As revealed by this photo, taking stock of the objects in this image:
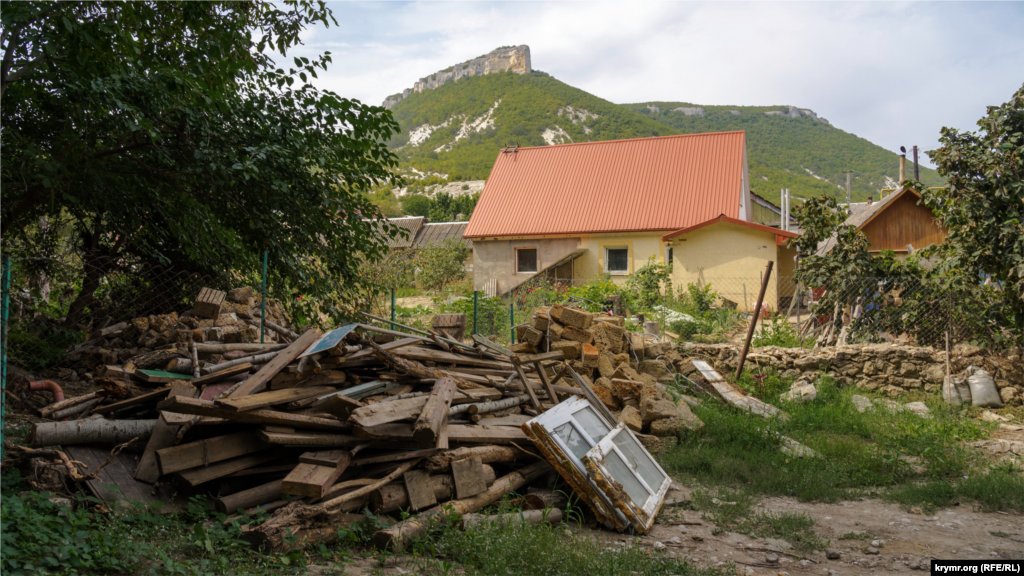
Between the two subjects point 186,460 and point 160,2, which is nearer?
point 186,460

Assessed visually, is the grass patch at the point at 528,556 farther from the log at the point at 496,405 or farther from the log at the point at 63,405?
the log at the point at 63,405

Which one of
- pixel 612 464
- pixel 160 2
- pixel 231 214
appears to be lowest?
pixel 612 464

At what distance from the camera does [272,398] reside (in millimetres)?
4789

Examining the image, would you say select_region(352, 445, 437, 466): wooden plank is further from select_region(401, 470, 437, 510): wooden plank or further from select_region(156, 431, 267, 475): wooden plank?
select_region(156, 431, 267, 475): wooden plank

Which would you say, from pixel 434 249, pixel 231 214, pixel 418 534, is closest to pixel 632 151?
pixel 434 249

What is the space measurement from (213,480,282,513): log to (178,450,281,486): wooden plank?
7.0 inches

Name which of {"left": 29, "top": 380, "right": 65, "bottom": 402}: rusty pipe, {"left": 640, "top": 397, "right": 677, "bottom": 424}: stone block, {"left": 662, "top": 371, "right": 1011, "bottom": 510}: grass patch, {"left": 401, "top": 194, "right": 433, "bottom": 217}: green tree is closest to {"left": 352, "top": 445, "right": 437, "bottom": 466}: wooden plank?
{"left": 662, "top": 371, "right": 1011, "bottom": 510}: grass patch

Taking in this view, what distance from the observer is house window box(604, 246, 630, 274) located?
21.4m

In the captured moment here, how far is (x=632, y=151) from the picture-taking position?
25000 millimetres

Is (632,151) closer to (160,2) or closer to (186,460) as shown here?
(160,2)

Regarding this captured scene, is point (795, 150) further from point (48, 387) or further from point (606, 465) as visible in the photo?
point (48, 387)

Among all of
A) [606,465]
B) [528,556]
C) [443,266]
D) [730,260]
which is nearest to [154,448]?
[528,556]

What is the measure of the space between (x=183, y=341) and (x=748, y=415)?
7.11 meters

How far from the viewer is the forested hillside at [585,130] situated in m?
65.9
